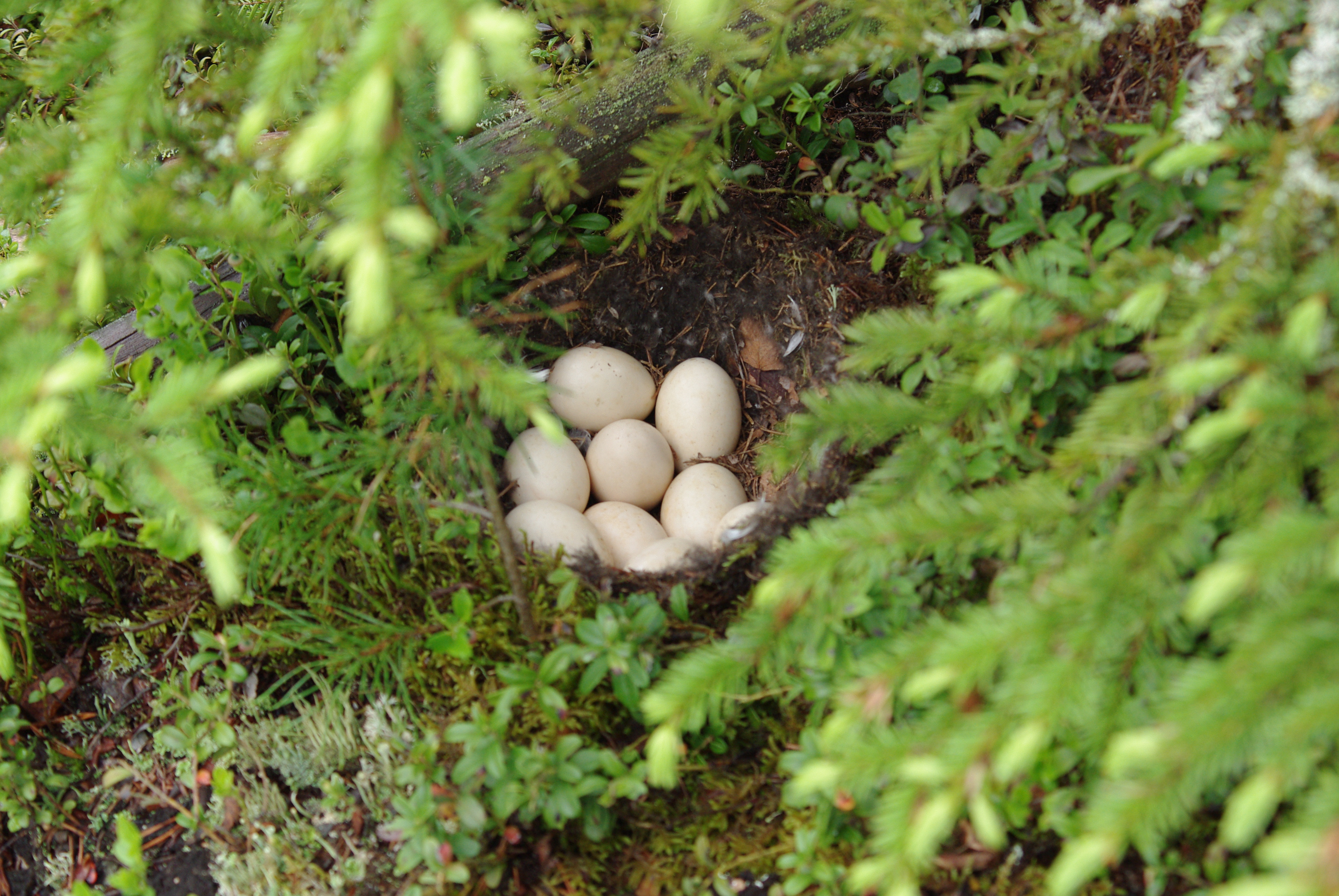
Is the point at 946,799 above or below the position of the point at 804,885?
above

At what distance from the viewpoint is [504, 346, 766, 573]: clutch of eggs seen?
2.04m

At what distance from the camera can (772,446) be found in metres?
1.56

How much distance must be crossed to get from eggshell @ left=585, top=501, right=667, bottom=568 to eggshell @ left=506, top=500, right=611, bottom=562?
79mm

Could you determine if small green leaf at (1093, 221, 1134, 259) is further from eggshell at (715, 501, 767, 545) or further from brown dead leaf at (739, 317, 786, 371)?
brown dead leaf at (739, 317, 786, 371)

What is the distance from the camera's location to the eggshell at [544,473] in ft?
7.11

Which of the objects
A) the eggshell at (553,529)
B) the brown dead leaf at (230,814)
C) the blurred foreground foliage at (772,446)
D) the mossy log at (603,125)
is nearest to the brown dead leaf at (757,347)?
the blurred foreground foliage at (772,446)

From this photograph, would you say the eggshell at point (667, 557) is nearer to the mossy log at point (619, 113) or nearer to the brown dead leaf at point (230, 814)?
the brown dead leaf at point (230, 814)

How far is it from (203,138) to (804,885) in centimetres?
159

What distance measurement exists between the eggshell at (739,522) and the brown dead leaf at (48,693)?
1.48 metres

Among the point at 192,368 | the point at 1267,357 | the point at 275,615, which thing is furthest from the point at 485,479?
the point at 1267,357

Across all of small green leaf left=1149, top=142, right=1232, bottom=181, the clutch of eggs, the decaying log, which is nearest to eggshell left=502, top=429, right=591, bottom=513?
the clutch of eggs

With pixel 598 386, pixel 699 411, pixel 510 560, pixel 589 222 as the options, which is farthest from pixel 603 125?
pixel 510 560

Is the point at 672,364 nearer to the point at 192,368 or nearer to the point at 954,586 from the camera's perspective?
the point at 954,586

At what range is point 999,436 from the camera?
56.6 inches
